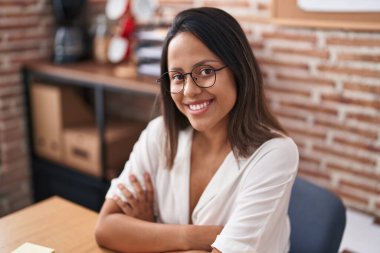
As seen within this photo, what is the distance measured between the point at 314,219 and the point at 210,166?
0.35m

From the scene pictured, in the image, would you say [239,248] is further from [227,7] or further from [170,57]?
[227,7]

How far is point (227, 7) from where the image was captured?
2533 millimetres

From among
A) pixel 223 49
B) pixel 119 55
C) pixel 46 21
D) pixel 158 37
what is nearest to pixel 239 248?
pixel 223 49

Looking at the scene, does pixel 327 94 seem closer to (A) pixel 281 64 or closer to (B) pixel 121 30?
(A) pixel 281 64

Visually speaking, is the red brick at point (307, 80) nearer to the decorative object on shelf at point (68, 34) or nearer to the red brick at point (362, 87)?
the red brick at point (362, 87)

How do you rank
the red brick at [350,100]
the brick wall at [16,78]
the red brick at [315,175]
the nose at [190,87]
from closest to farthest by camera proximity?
1. the nose at [190,87]
2. the red brick at [350,100]
3. the red brick at [315,175]
4. the brick wall at [16,78]

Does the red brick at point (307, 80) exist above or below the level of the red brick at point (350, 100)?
above

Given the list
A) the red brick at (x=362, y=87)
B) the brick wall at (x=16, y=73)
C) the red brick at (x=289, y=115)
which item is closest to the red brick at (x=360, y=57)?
the red brick at (x=362, y=87)

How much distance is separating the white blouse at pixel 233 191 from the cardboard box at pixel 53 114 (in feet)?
5.21

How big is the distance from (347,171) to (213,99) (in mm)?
1207

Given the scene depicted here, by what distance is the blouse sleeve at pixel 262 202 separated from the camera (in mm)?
1188

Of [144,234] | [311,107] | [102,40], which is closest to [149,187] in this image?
[144,234]

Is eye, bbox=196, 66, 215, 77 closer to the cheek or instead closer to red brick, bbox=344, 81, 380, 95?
the cheek

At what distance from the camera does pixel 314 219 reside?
141 centimetres
